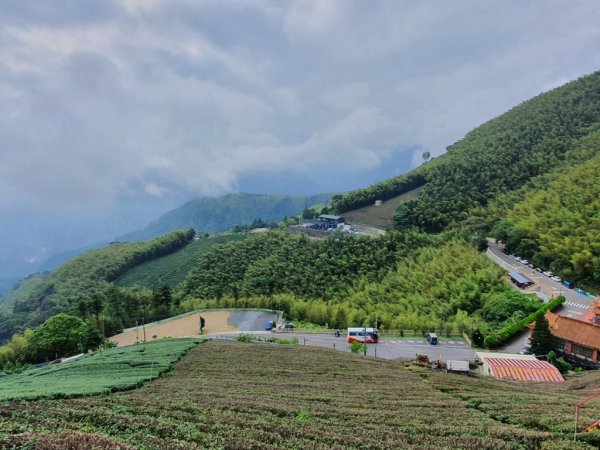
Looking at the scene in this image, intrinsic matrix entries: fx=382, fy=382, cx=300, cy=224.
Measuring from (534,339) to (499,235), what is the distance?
2547 centimetres

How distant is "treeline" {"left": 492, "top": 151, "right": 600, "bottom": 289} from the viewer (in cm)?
3950

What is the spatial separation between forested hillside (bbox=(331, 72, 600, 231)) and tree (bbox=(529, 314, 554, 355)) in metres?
32.1

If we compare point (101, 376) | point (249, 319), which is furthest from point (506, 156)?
point (101, 376)

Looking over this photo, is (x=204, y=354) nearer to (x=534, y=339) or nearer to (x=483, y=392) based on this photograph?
(x=483, y=392)

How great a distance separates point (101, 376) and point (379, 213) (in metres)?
60.4

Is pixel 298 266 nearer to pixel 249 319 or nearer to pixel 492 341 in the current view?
pixel 249 319

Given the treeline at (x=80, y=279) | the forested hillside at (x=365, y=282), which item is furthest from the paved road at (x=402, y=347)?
the treeline at (x=80, y=279)

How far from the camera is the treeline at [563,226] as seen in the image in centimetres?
3950

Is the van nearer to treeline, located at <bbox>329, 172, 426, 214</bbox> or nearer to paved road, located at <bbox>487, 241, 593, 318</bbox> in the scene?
paved road, located at <bbox>487, 241, 593, 318</bbox>

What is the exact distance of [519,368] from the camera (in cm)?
2536

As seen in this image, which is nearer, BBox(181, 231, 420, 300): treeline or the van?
the van

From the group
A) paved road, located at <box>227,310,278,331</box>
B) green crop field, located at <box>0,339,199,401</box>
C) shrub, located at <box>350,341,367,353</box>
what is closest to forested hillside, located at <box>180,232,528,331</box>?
paved road, located at <box>227,310,278,331</box>

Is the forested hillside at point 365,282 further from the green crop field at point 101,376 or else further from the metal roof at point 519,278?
the green crop field at point 101,376

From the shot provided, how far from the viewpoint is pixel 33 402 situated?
13.1 m
